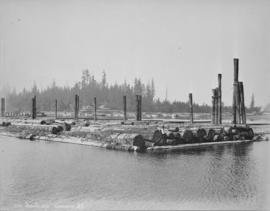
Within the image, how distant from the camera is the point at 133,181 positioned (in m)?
14.5

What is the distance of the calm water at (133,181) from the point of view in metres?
11.9

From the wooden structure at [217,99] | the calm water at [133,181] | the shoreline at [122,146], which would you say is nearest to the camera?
the calm water at [133,181]

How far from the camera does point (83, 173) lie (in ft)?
52.8

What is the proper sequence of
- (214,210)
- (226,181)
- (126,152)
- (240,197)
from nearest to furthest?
(214,210) → (240,197) → (226,181) → (126,152)

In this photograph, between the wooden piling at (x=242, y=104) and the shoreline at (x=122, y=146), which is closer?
the shoreline at (x=122, y=146)

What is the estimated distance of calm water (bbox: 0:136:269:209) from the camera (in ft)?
39.1

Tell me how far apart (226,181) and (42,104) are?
115 metres

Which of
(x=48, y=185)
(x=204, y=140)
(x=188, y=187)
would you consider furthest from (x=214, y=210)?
(x=204, y=140)

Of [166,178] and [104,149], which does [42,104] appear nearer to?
[104,149]

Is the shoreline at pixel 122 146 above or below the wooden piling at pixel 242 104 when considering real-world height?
below

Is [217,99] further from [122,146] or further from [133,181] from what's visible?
[133,181]

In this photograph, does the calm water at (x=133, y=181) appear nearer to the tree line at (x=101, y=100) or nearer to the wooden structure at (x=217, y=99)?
the wooden structure at (x=217, y=99)

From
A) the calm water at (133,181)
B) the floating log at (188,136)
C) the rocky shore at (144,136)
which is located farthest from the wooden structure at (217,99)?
the calm water at (133,181)

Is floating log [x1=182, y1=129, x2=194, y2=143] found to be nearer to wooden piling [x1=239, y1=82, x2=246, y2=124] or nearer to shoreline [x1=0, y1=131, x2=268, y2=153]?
shoreline [x1=0, y1=131, x2=268, y2=153]
